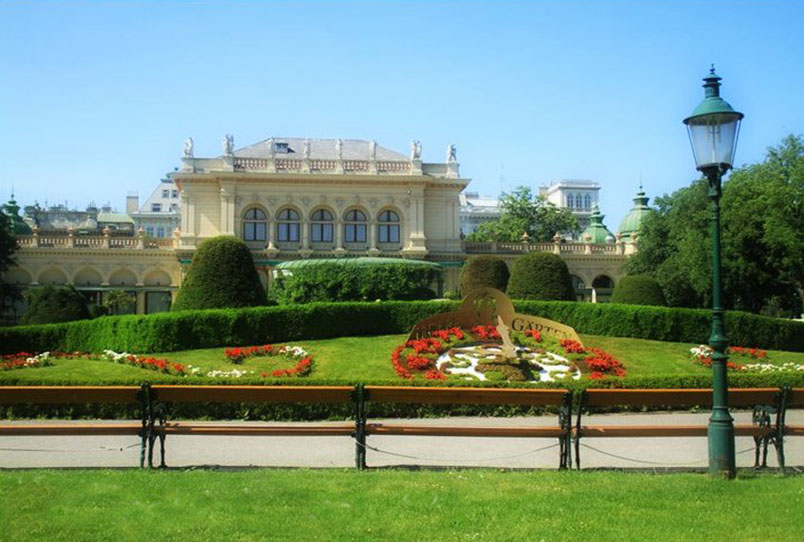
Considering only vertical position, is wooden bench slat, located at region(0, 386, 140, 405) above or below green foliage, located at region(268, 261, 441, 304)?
below

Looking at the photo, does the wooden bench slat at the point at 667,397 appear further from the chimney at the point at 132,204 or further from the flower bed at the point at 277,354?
the chimney at the point at 132,204

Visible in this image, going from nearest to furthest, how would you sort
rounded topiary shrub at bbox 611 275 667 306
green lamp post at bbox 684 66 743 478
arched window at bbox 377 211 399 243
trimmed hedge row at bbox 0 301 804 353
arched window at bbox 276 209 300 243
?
green lamp post at bbox 684 66 743 478 < trimmed hedge row at bbox 0 301 804 353 < rounded topiary shrub at bbox 611 275 667 306 < arched window at bbox 276 209 300 243 < arched window at bbox 377 211 399 243

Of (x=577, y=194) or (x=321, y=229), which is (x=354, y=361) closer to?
(x=321, y=229)

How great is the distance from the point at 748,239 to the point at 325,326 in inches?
1074

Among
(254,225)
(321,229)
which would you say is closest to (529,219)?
(321,229)

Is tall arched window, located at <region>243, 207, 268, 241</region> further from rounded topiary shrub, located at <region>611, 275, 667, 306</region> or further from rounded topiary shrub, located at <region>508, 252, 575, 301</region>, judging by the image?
rounded topiary shrub, located at <region>611, 275, 667, 306</region>

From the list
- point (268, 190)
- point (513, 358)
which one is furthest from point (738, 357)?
point (268, 190)

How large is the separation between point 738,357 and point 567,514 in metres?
21.5

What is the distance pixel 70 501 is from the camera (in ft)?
25.7

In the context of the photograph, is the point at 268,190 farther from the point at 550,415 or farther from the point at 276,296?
the point at 550,415

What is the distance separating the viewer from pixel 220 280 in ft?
93.3

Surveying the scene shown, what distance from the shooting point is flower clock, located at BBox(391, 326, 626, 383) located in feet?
68.6

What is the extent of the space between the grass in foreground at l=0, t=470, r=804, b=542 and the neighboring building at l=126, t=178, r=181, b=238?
4230 inches

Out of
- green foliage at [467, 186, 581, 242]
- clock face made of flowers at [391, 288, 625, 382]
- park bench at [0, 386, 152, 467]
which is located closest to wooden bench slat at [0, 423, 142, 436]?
park bench at [0, 386, 152, 467]
